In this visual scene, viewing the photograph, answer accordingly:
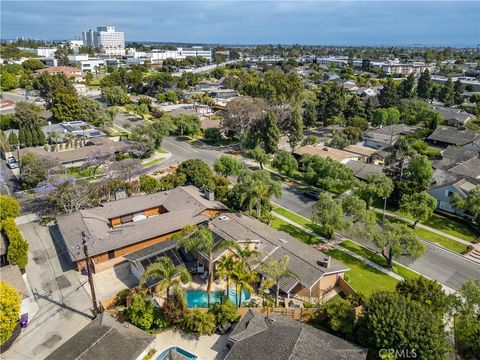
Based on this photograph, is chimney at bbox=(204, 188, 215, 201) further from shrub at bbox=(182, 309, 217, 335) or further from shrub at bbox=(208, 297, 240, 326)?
shrub at bbox=(182, 309, 217, 335)

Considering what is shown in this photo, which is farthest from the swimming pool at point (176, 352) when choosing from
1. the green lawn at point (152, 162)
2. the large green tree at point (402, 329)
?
the green lawn at point (152, 162)

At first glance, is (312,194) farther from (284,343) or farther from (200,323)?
(284,343)

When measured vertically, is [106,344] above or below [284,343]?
below

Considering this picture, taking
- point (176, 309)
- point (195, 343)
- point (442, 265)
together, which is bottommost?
point (195, 343)

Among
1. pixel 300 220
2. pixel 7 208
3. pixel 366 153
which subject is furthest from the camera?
pixel 366 153

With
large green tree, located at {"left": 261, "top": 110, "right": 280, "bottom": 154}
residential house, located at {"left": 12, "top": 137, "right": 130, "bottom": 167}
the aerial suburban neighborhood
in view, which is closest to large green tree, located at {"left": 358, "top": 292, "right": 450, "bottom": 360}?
the aerial suburban neighborhood

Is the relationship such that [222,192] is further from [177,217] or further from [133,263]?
[133,263]

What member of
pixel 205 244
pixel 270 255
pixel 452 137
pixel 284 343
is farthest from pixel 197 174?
pixel 452 137

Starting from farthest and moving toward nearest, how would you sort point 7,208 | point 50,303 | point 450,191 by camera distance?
point 450,191
point 7,208
point 50,303
